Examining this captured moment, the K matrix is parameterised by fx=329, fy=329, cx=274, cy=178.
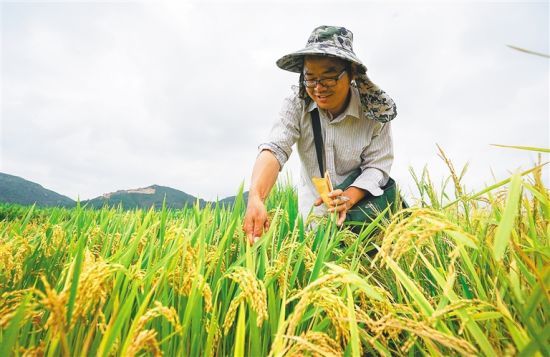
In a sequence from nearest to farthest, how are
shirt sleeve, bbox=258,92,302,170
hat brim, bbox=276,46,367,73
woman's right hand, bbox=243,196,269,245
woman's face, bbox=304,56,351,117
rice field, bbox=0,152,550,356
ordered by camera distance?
rice field, bbox=0,152,550,356, woman's right hand, bbox=243,196,269,245, hat brim, bbox=276,46,367,73, woman's face, bbox=304,56,351,117, shirt sleeve, bbox=258,92,302,170

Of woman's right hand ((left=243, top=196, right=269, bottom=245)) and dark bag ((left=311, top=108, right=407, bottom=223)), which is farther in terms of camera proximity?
dark bag ((left=311, top=108, right=407, bottom=223))

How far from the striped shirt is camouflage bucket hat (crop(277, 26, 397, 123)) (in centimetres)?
15

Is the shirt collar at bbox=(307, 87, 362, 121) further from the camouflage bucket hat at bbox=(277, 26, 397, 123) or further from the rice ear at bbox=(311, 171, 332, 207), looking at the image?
the rice ear at bbox=(311, 171, 332, 207)

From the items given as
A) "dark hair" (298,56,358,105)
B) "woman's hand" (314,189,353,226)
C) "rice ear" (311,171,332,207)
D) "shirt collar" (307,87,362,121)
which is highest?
"dark hair" (298,56,358,105)

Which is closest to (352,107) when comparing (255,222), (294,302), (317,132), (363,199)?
(317,132)

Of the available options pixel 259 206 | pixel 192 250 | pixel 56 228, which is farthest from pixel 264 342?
pixel 56 228

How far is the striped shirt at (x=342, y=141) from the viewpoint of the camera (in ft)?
8.88

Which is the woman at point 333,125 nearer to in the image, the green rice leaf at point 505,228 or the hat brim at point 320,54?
the hat brim at point 320,54

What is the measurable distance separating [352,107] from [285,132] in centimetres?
59

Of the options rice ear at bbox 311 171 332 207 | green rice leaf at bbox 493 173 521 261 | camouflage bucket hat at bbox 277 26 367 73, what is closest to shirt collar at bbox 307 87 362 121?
camouflage bucket hat at bbox 277 26 367 73

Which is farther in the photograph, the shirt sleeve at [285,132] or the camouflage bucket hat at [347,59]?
the shirt sleeve at [285,132]

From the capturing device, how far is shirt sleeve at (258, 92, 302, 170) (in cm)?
267

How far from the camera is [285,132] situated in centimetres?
273

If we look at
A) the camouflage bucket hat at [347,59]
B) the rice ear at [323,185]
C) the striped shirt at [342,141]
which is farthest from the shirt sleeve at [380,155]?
the rice ear at [323,185]
